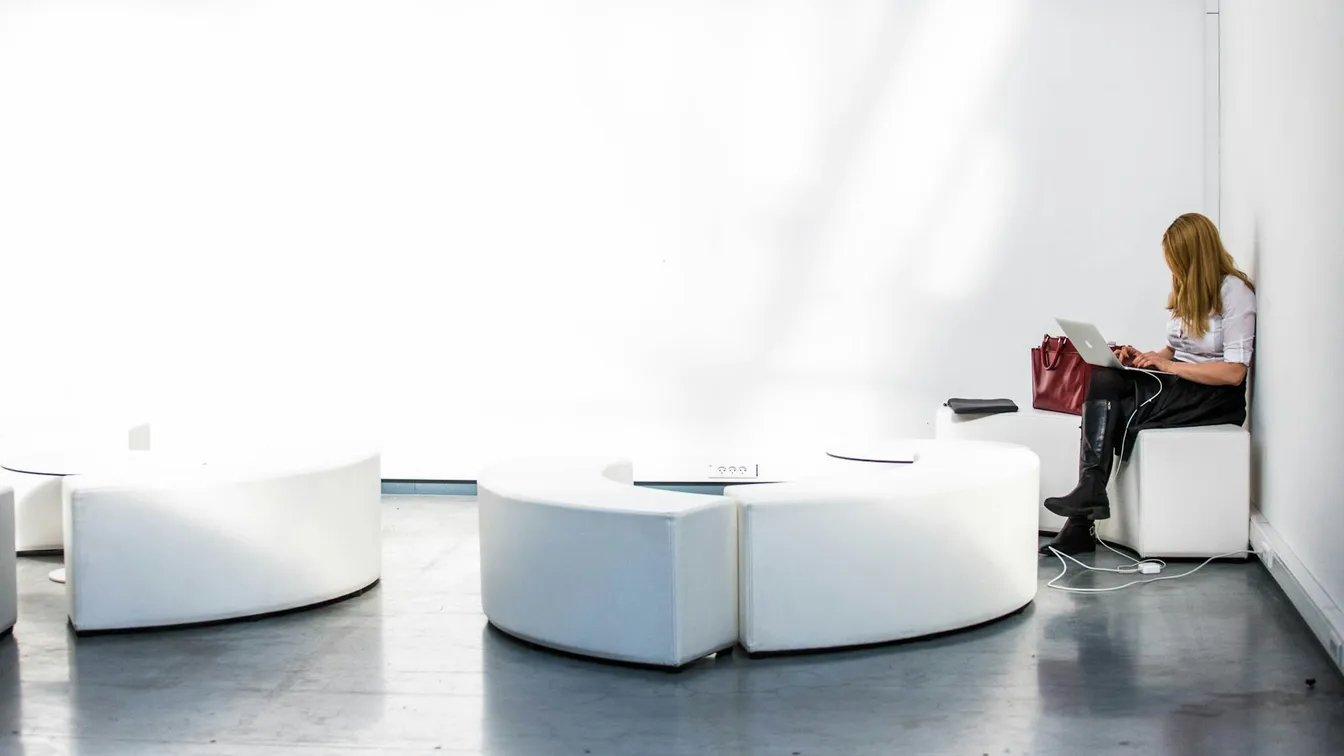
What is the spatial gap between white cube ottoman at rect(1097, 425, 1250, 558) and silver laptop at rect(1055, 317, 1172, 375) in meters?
0.32

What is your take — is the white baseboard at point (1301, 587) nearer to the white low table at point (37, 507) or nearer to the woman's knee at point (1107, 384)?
the woman's knee at point (1107, 384)

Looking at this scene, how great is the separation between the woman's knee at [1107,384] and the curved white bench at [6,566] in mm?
4194

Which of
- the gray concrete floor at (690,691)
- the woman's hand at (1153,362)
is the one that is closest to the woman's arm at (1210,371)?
the woman's hand at (1153,362)

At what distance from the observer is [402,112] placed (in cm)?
764

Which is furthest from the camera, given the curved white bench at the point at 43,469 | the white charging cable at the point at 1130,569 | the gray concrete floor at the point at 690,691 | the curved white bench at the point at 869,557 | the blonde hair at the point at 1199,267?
the curved white bench at the point at 43,469

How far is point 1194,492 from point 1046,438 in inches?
32.0

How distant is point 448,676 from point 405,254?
3.91 meters

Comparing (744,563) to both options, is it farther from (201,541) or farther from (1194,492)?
(1194,492)

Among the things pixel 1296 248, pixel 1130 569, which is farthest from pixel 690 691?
pixel 1296 248

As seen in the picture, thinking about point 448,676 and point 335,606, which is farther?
point 335,606

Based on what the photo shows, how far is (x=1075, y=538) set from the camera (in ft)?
19.1

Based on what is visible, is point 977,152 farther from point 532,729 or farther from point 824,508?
point 532,729

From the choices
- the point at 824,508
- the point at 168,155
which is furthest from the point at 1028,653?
the point at 168,155

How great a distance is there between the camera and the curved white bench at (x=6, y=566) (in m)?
4.68
